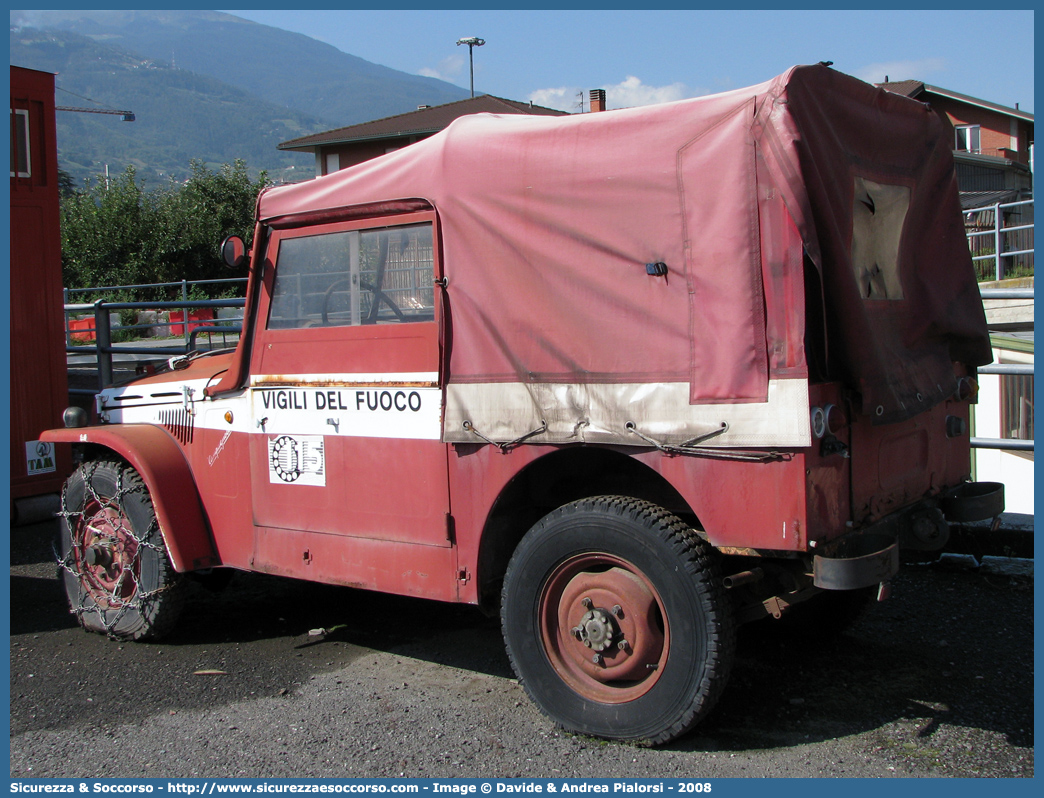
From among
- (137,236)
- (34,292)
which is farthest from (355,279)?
(137,236)

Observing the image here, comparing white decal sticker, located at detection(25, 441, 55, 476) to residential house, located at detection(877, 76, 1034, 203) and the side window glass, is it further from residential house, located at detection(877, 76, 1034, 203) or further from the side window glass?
residential house, located at detection(877, 76, 1034, 203)

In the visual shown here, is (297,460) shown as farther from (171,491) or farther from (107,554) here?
(107,554)

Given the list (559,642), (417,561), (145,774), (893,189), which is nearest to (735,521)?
(559,642)

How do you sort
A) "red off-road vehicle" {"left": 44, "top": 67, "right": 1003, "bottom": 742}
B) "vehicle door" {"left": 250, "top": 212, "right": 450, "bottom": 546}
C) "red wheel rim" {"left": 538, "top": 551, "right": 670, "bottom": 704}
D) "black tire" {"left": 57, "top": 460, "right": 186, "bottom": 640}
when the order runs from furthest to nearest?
"black tire" {"left": 57, "top": 460, "right": 186, "bottom": 640}, "vehicle door" {"left": 250, "top": 212, "right": 450, "bottom": 546}, "red wheel rim" {"left": 538, "top": 551, "right": 670, "bottom": 704}, "red off-road vehicle" {"left": 44, "top": 67, "right": 1003, "bottom": 742}

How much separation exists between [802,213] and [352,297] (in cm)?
224

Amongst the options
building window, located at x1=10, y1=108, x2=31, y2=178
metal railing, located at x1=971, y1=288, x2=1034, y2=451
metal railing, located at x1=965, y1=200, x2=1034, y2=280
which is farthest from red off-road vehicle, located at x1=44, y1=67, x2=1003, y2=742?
metal railing, located at x1=965, y1=200, x2=1034, y2=280

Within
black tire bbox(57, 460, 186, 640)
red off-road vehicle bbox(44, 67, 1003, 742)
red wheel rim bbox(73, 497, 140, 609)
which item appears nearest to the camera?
red off-road vehicle bbox(44, 67, 1003, 742)

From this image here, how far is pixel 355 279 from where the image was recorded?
14.7 feet

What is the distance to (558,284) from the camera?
3889 millimetres

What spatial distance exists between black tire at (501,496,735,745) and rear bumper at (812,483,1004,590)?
0.45 meters

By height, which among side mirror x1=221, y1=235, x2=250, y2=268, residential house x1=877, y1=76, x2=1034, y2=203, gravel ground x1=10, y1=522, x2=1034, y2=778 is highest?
residential house x1=877, y1=76, x2=1034, y2=203

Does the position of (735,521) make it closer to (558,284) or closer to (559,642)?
(559,642)

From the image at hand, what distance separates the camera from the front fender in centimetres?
498

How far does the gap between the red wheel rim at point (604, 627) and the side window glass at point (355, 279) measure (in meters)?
1.39
